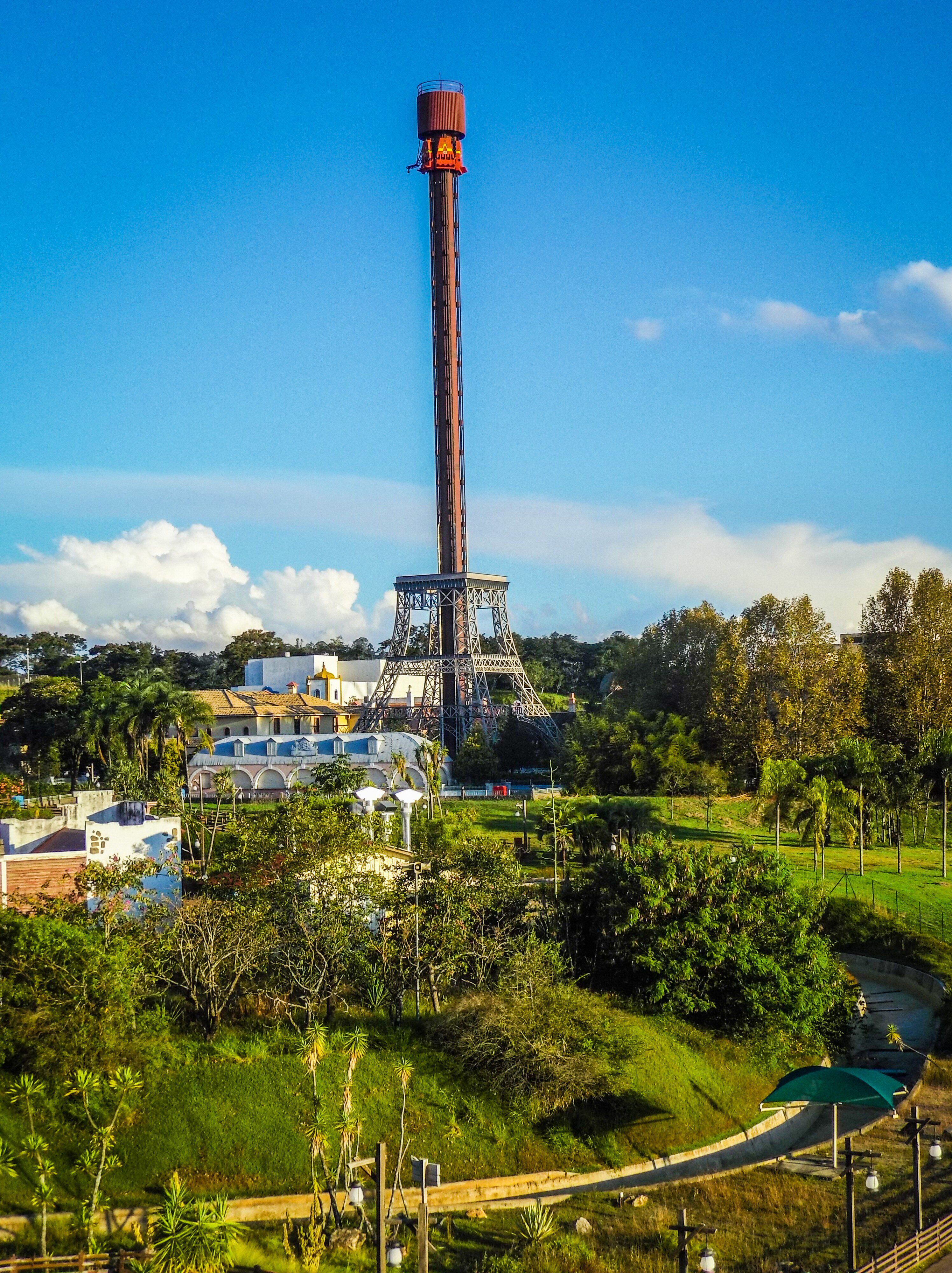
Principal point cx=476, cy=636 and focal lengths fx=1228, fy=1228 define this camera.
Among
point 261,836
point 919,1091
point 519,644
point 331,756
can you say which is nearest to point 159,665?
point 519,644

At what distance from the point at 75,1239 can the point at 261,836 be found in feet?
33.7

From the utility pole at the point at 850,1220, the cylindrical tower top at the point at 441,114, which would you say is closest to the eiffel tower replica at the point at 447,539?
the cylindrical tower top at the point at 441,114

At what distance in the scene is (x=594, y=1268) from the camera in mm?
16781

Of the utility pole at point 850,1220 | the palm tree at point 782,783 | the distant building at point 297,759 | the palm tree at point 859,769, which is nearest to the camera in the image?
the utility pole at point 850,1220

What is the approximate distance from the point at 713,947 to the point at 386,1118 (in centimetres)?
818

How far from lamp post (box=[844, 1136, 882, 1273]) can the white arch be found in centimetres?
4326

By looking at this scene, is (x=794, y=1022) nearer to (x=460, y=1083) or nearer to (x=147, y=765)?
(x=460, y=1083)

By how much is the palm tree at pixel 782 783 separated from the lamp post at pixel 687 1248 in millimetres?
24441

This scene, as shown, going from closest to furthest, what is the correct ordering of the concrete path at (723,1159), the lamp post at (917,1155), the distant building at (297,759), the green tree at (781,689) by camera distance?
the lamp post at (917,1155)
the concrete path at (723,1159)
the green tree at (781,689)
the distant building at (297,759)

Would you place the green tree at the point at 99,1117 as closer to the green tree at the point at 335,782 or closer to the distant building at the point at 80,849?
the distant building at the point at 80,849

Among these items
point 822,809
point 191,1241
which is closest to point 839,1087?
point 191,1241

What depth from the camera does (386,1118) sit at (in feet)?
67.6

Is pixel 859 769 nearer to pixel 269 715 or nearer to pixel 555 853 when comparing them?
pixel 555 853

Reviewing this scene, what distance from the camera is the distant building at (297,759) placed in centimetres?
5877
